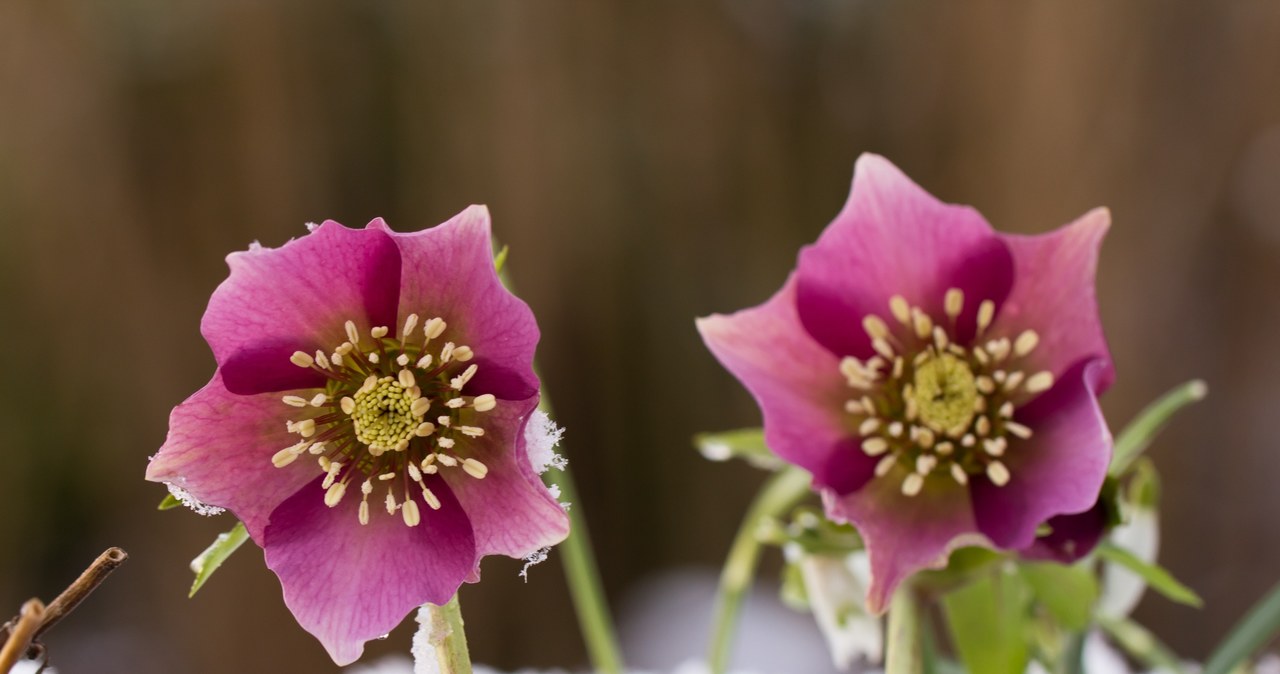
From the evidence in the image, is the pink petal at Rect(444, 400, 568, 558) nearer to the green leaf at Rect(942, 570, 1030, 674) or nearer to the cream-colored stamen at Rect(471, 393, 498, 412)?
the cream-colored stamen at Rect(471, 393, 498, 412)

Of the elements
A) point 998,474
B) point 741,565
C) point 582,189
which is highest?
point 998,474

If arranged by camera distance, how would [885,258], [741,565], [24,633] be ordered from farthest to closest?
[741,565]
[885,258]
[24,633]

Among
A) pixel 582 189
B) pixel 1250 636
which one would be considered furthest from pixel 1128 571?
pixel 582 189

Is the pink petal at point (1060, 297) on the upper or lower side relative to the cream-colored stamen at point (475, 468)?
upper

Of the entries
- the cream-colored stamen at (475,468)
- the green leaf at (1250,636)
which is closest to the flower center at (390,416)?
the cream-colored stamen at (475,468)

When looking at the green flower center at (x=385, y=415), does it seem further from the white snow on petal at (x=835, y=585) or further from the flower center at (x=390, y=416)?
the white snow on petal at (x=835, y=585)

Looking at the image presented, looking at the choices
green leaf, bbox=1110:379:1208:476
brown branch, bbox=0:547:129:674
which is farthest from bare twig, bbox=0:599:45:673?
green leaf, bbox=1110:379:1208:476

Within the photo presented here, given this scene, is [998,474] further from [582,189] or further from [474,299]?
[582,189]
